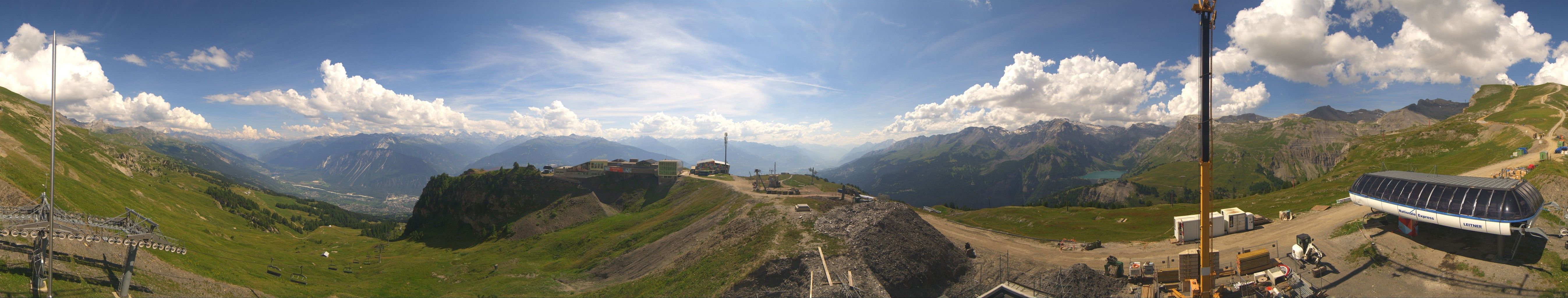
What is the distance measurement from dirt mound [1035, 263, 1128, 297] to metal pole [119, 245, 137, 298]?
62995mm

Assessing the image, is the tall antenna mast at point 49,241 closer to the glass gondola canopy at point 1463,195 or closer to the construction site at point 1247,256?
the construction site at point 1247,256

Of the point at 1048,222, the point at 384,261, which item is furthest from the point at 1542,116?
the point at 384,261

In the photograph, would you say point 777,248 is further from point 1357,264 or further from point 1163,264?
point 1357,264

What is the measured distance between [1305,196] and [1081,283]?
68907 millimetres

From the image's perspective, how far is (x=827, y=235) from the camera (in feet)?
141

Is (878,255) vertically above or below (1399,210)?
below

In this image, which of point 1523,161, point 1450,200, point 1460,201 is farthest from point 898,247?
point 1523,161

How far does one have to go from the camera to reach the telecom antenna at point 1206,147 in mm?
33812

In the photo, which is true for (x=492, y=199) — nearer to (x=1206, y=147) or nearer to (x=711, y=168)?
(x=711, y=168)

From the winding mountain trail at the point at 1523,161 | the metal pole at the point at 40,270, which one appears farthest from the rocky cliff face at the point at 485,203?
the winding mountain trail at the point at 1523,161

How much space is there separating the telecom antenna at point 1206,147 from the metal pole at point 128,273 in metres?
71.5

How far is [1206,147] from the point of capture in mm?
34406

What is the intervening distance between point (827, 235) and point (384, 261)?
75062mm

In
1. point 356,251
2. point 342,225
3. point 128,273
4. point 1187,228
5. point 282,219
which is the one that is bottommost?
point 342,225
